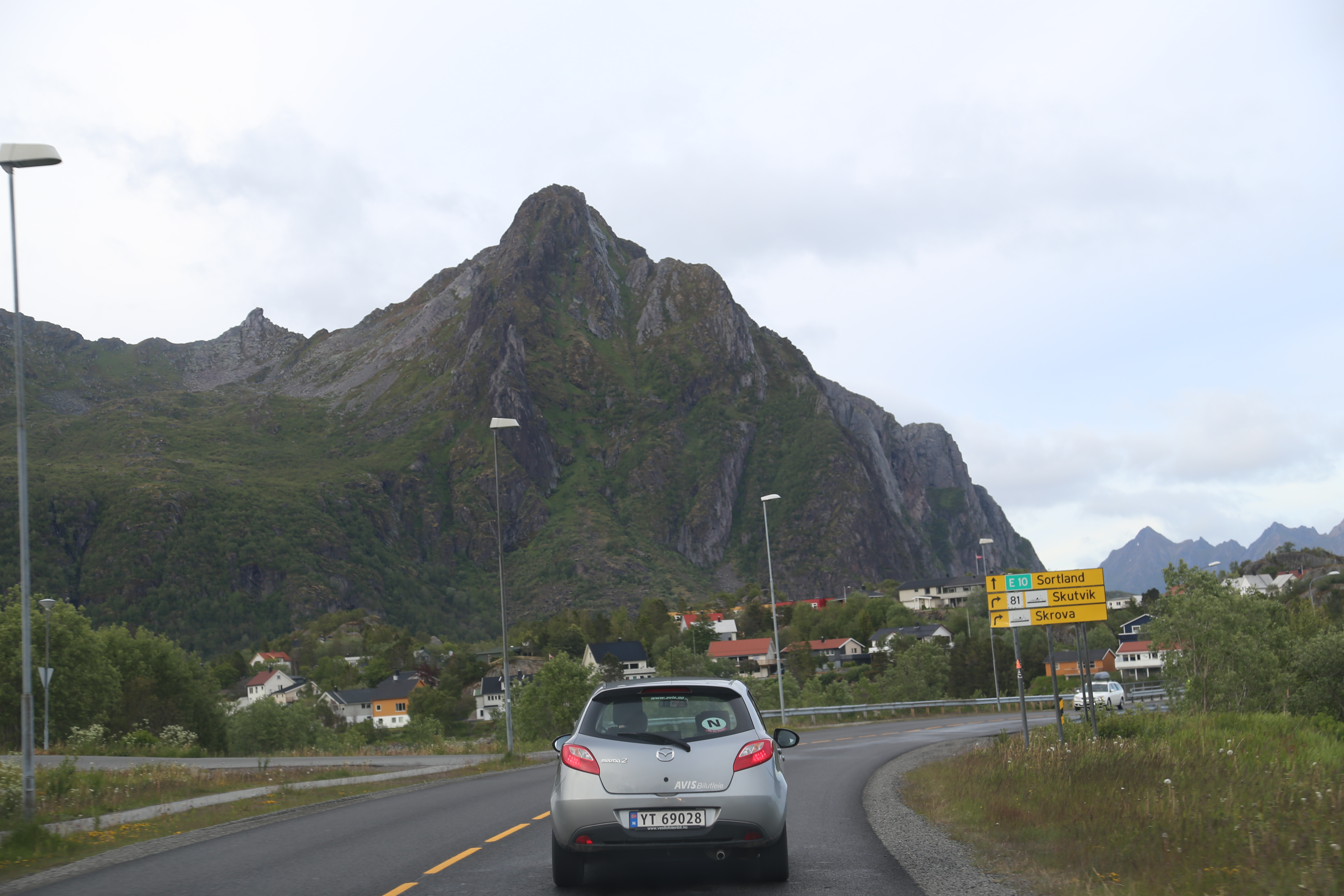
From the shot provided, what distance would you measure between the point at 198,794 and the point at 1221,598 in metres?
29.1

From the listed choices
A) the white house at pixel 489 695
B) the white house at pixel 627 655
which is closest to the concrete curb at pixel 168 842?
the white house at pixel 489 695

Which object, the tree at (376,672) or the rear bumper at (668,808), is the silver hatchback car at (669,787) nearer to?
the rear bumper at (668,808)

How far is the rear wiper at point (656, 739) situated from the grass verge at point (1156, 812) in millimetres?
2817

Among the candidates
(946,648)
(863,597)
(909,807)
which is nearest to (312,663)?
(863,597)

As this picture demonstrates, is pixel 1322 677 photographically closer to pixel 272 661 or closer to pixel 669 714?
pixel 669 714

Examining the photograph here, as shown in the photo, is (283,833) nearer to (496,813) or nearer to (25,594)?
(496,813)

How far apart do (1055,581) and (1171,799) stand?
882 centimetres

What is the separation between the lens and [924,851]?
10094 mm

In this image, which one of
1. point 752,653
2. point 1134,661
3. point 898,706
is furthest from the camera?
point 752,653

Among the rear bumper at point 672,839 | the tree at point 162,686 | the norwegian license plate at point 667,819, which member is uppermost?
the norwegian license plate at point 667,819

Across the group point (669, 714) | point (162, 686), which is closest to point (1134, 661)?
point (162, 686)

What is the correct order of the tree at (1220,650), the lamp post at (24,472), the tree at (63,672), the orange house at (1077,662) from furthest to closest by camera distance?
1. the orange house at (1077,662)
2. the tree at (63,672)
3. the tree at (1220,650)
4. the lamp post at (24,472)

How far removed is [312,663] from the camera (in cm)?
18162

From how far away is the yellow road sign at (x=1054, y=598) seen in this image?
60.0 feet
